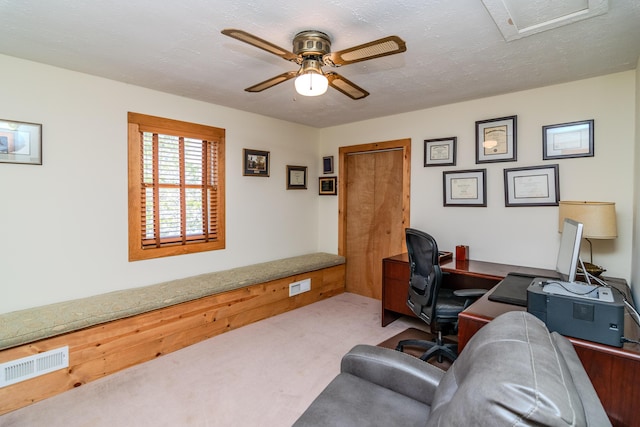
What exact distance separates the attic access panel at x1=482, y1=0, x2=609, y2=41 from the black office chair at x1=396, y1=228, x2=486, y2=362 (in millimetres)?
1422

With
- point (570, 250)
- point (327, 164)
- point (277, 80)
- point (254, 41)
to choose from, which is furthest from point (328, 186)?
point (570, 250)

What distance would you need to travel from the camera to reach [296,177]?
4.43 m

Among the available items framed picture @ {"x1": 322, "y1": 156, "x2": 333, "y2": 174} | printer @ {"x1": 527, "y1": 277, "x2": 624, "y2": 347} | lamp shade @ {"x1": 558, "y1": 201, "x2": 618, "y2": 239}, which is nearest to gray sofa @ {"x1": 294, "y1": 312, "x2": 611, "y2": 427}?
printer @ {"x1": 527, "y1": 277, "x2": 624, "y2": 347}

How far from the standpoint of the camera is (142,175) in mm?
3014

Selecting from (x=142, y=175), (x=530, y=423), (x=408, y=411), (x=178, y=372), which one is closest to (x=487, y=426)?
(x=530, y=423)

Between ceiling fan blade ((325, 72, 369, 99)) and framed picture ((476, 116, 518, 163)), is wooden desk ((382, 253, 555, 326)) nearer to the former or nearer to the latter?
framed picture ((476, 116, 518, 163))

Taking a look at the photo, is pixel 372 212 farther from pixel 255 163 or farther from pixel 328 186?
pixel 255 163

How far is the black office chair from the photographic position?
8.15 ft

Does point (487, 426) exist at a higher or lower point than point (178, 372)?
higher

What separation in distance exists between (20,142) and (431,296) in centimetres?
325

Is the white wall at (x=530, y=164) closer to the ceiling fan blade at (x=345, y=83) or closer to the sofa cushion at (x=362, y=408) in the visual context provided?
the ceiling fan blade at (x=345, y=83)

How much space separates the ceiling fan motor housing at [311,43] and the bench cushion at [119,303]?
7.17 ft

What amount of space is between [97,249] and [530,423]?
10.2ft

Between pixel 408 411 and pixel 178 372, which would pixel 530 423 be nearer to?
pixel 408 411
